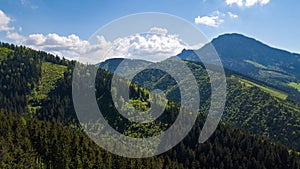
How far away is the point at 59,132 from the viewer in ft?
392

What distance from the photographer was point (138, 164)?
113m

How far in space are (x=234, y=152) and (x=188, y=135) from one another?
1243 inches

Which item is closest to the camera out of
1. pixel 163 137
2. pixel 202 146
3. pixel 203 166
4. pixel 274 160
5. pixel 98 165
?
pixel 98 165

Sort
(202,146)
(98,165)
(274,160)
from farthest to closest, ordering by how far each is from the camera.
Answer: (202,146), (274,160), (98,165)

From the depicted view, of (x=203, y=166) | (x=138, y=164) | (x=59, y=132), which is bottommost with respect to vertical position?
(x=203, y=166)

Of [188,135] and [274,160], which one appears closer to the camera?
[274,160]

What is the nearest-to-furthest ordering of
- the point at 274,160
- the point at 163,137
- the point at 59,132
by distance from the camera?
the point at 59,132 < the point at 274,160 < the point at 163,137

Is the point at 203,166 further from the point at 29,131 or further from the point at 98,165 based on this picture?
the point at 29,131

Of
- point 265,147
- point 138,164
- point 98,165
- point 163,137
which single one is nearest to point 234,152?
point 265,147

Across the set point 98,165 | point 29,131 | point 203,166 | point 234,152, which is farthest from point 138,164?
point 234,152

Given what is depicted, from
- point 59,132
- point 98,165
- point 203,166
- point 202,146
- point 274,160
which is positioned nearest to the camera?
point 98,165

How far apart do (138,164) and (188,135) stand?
8817cm

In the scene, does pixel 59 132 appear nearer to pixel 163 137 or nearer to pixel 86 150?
pixel 86 150

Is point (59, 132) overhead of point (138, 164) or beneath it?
overhead
